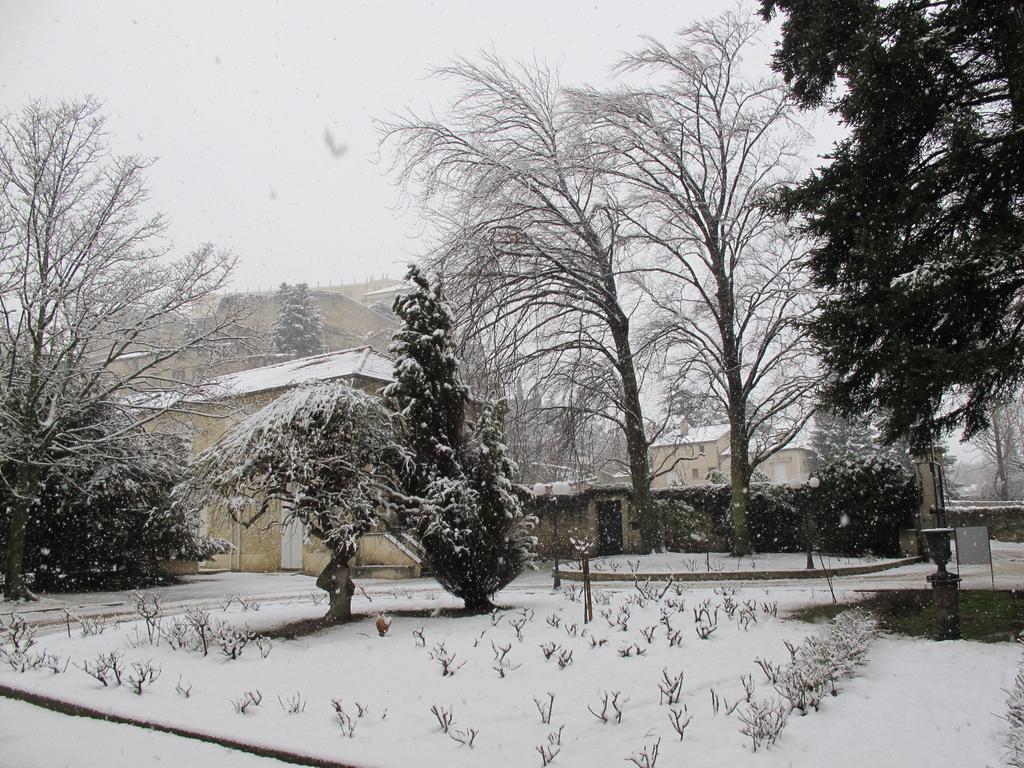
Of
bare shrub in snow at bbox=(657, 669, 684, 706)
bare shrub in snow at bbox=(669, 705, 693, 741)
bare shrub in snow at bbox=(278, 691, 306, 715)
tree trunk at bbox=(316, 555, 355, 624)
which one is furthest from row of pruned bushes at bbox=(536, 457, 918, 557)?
bare shrub in snow at bbox=(278, 691, 306, 715)

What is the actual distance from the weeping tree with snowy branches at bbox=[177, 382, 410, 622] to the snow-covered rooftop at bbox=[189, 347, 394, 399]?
10740 millimetres

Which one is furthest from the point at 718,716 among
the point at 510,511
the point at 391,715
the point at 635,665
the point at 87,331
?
the point at 87,331

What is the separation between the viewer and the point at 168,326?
1952 cm

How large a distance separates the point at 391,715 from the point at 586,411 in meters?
15.0

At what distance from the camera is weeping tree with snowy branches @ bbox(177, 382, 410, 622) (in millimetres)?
9930

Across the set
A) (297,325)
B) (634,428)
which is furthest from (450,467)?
(297,325)

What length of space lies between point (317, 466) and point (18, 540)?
10.9m

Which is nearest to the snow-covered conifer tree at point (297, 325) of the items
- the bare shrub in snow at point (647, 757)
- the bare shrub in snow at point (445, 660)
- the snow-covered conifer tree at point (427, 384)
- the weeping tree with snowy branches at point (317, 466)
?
the snow-covered conifer tree at point (427, 384)

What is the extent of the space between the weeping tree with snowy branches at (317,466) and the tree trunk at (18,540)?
8860mm

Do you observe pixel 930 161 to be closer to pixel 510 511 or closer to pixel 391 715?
pixel 510 511

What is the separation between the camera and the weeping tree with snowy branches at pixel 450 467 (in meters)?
10.4

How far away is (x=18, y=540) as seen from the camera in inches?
648

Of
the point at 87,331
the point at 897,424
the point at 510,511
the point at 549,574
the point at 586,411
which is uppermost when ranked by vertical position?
the point at 87,331

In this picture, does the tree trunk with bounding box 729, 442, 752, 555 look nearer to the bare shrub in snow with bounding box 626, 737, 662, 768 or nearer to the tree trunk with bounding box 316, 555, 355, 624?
the tree trunk with bounding box 316, 555, 355, 624
